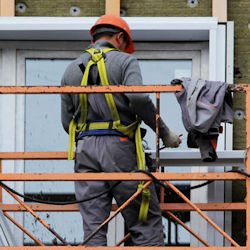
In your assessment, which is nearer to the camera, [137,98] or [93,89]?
[93,89]

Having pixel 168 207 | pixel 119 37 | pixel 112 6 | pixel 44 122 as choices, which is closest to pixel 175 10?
pixel 112 6

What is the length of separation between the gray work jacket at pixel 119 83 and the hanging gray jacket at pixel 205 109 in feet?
1.08

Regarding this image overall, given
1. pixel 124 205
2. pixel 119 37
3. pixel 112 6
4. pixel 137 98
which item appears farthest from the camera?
pixel 112 6

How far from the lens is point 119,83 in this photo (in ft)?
19.4

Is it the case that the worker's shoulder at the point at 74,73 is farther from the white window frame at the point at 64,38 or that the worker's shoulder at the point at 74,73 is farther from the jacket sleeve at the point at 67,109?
the white window frame at the point at 64,38

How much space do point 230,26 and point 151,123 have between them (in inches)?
89.0

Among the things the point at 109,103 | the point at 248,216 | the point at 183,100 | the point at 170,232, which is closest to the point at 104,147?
the point at 109,103

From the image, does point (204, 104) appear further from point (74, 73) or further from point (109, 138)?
point (74, 73)

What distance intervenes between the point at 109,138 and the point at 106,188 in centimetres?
38

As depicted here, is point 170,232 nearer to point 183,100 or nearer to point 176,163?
point 176,163

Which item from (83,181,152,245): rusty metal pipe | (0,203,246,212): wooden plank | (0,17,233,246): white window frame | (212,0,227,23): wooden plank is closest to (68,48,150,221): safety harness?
(83,181,152,245): rusty metal pipe

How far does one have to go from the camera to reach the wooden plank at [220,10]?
25.8ft

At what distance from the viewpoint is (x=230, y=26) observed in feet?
25.8

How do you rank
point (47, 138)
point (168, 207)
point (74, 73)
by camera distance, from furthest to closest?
point (47, 138)
point (168, 207)
point (74, 73)
